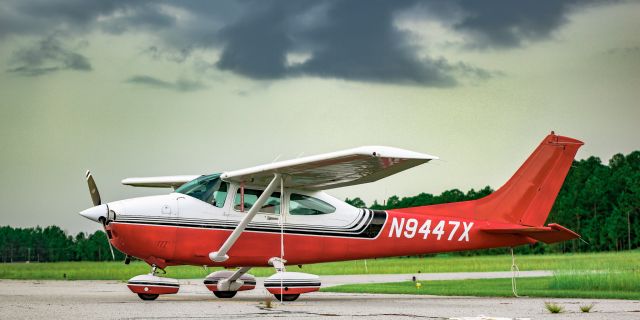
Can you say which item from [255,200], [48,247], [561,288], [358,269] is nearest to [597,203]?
[358,269]

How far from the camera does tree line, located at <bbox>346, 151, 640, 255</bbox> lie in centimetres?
8900

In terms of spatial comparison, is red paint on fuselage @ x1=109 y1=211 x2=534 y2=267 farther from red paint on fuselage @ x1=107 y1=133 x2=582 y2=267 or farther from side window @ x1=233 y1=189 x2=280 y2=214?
side window @ x1=233 y1=189 x2=280 y2=214

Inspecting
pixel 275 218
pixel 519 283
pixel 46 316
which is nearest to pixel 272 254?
pixel 275 218

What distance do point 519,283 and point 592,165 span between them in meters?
85.1

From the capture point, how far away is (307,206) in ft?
61.4

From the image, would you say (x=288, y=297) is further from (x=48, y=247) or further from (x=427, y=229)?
(x=48, y=247)

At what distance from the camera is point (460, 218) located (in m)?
19.8

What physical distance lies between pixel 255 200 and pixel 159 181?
15.1 feet

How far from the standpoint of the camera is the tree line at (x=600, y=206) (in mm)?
89000

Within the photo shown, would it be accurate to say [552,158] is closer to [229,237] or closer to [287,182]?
[287,182]

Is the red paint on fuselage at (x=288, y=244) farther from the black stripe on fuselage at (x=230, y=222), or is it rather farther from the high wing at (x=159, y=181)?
the high wing at (x=159, y=181)

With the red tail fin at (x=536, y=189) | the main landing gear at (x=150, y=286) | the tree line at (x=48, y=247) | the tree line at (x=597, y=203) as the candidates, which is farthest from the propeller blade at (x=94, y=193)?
the tree line at (x=48, y=247)

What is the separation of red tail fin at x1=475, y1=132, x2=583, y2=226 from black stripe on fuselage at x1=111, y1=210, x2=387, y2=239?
2453 mm

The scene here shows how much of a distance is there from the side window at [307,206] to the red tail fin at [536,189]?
12.1 ft
